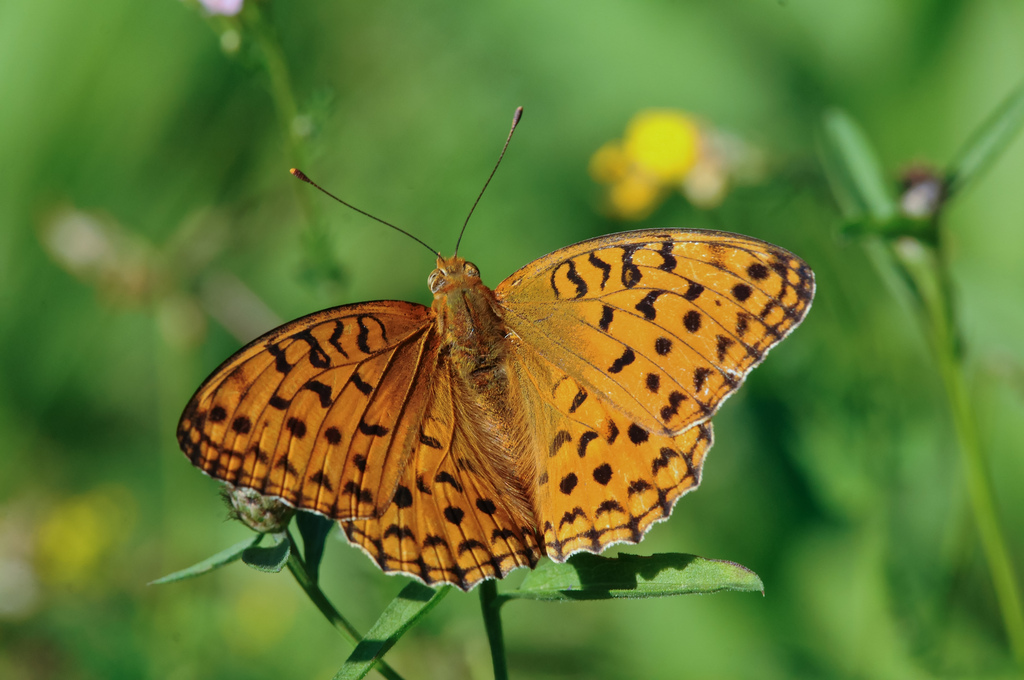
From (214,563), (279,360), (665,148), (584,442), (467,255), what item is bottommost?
(214,563)

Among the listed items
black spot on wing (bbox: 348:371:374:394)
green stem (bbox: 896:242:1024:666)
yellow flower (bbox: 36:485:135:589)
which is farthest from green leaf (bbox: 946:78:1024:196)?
yellow flower (bbox: 36:485:135:589)

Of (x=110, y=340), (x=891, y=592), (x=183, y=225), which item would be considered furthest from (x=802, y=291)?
(x=110, y=340)

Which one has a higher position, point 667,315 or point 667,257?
point 667,257

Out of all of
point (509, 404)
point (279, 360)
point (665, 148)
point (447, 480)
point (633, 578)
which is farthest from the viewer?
point (665, 148)

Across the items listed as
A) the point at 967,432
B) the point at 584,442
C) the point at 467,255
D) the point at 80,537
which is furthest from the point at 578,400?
the point at 80,537

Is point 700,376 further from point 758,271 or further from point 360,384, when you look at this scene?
point 360,384

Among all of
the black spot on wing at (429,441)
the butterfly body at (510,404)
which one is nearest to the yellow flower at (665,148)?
the butterfly body at (510,404)
